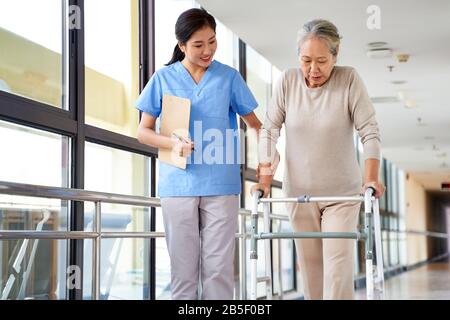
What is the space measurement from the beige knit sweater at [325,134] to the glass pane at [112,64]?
1.52 metres

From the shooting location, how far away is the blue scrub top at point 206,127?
7.27ft

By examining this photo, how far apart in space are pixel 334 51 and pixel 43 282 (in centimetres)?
170

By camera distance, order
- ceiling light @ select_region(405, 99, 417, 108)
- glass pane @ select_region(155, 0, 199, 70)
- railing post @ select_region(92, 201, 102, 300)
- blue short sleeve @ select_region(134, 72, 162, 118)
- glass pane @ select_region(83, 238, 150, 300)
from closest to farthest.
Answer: blue short sleeve @ select_region(134, 72, 162, 118) → railing post @ select_region(92, 201, 102, 300) → glass pane @ select_region(83, 238, 150, 300) → glass pane @ select_region(155, 0, 199, 70) → ceiling light @ select_region(405, 99, 417, 108)

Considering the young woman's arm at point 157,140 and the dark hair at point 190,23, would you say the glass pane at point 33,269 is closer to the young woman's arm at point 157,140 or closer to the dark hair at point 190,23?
the young woman's arm at point 157,140

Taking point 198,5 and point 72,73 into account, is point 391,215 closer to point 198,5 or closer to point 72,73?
point 198,5

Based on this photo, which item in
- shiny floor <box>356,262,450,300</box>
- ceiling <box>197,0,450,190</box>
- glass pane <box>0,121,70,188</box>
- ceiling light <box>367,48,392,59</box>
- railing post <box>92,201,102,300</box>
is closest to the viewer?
railing post <box>92,201,102,300</box>

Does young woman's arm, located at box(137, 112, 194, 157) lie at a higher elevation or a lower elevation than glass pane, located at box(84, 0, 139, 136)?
lower

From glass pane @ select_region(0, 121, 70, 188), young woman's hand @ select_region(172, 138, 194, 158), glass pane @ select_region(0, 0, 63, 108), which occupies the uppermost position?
glass pane @ select_region(0, 0, 63, 108)

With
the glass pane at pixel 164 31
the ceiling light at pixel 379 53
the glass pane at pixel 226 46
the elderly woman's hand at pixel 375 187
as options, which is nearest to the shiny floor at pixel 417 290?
the ceiling light at pixel 379 53

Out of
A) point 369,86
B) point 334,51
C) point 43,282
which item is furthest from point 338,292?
point 369,86

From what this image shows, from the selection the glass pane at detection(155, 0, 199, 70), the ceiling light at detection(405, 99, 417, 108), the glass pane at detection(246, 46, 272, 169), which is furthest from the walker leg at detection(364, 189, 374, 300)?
the ceiling light at detection(405, 99, 417, 108)

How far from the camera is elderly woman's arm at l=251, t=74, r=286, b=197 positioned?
8.51 ft

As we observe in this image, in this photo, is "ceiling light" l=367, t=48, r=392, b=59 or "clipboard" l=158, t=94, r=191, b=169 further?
"ceiling light" l=367, t=48, r=392, b=59

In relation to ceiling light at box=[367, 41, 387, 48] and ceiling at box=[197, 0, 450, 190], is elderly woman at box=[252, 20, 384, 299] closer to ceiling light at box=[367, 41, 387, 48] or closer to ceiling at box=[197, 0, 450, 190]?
ceiling at box=[197, 0, 450, 190]
